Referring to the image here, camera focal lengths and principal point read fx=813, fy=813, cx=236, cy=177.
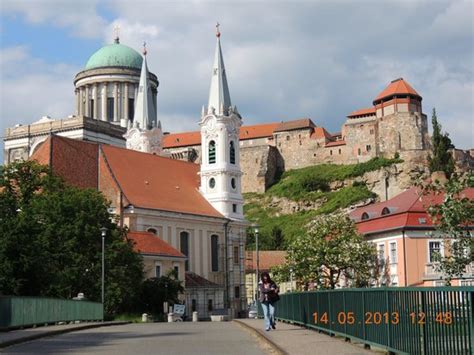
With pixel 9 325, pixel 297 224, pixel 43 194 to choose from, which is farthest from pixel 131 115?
pixel 9 325

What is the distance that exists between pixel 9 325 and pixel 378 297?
12.1 metres

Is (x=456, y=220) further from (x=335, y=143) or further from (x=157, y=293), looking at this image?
(x=335, y=143)

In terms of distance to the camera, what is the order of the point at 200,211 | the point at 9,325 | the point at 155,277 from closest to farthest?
the point at 9,325 → the point at 155,277 → the point at 200,211

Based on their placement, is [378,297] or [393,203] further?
→ [393,203]

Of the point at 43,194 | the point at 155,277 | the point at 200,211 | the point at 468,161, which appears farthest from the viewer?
the point at 468,161

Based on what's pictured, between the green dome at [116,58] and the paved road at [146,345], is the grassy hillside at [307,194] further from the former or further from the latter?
the paved road at [146,345]

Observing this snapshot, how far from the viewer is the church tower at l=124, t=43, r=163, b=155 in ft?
258

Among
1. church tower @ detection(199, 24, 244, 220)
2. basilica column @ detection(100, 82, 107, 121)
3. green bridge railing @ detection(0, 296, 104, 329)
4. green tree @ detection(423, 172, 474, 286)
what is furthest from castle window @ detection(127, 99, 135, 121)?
green tree @ detection(423, 172, 474, 286)

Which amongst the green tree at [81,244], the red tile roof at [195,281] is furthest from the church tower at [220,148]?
the green tree at [81,244]

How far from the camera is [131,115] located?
357 feet

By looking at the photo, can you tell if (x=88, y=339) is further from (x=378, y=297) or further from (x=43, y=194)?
(x=43, y=194)

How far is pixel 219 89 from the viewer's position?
72000mm

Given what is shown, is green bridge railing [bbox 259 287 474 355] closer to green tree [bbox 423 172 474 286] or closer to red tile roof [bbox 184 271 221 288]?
green tree [bbox 423 172 474 286]

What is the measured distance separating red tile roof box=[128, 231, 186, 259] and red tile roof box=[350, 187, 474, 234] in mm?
13970
